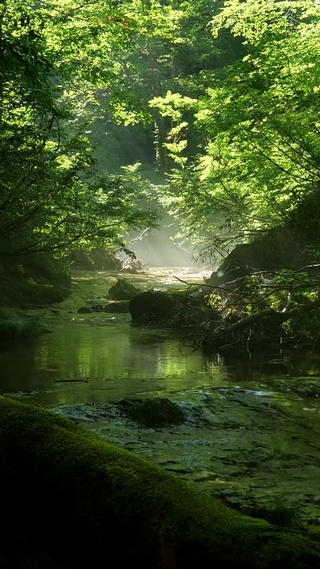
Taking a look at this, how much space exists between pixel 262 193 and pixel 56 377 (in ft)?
26.4

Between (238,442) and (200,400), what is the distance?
1514 millimetres

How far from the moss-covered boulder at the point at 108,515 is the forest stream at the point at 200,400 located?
43.6 inches

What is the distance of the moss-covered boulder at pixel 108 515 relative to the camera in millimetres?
2117

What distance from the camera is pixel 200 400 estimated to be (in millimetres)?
6688

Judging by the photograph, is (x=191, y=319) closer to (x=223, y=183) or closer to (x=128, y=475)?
(x=223, y=183)

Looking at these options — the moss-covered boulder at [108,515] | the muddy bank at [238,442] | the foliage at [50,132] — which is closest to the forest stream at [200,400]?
the muddy bank at [238,442]

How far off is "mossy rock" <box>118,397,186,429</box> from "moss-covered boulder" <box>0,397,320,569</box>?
2.86 meters

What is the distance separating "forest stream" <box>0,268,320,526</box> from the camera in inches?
163

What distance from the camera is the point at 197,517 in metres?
2.23

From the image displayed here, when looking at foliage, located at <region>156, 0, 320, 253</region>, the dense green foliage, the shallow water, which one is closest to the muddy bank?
the shallow water

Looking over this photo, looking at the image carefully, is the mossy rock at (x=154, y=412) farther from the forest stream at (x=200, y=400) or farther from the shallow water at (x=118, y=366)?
the shallow water at (x=118, y=366)

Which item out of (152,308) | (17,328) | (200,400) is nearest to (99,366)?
(200,400)

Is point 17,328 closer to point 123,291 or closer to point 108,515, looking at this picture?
point 123,291

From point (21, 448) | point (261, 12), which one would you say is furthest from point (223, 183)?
point (21, 448)
